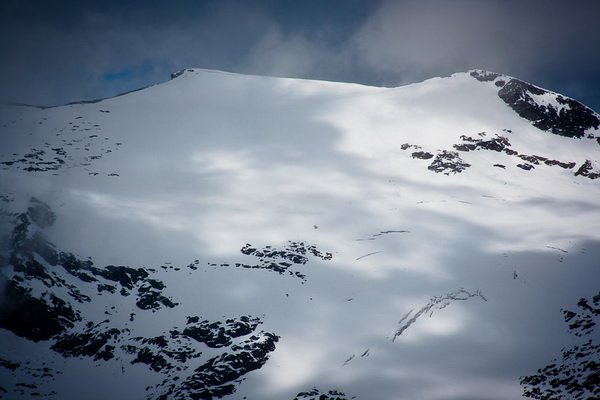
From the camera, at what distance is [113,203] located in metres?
60.1

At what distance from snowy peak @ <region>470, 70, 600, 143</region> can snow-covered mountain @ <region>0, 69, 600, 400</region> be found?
68 cm

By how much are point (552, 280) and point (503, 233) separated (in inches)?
454

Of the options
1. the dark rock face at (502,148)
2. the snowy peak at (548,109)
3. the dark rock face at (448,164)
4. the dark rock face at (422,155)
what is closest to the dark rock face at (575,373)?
the dark rock face at (448,164)

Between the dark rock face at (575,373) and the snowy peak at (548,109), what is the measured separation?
2532 inches

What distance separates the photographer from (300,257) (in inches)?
2168

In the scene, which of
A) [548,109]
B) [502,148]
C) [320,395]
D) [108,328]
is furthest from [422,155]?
[108,328]

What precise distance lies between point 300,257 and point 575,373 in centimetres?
3407

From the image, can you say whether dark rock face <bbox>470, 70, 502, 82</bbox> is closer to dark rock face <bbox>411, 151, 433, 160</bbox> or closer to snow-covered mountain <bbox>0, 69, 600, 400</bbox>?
snow-covered mountain <bbox>0, 69, 600, 400</bbox>

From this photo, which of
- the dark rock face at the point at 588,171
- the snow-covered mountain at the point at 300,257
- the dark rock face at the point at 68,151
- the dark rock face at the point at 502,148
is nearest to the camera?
the snow-covered mountain at the point at 300,257

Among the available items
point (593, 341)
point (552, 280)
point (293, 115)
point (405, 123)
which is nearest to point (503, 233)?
point (552, 280)

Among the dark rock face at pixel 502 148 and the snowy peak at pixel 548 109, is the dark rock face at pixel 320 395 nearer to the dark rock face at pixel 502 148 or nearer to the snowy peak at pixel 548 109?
the dark rock face at pixel 502 148

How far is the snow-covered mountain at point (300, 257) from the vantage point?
38.6 m

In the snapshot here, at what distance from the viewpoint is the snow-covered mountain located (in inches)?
1521

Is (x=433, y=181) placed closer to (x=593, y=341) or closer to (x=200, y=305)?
(x=593, y=341)
